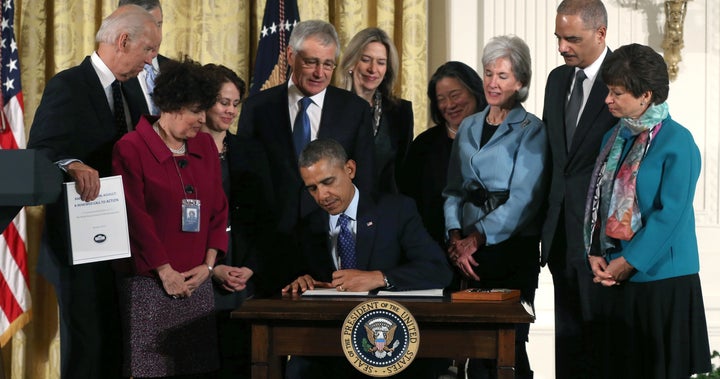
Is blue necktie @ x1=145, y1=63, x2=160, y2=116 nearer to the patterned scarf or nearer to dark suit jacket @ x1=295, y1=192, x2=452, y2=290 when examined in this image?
dark suit jacket @ x1=295, y1=192, x2=452, y2=290

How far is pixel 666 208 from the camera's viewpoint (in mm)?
3605

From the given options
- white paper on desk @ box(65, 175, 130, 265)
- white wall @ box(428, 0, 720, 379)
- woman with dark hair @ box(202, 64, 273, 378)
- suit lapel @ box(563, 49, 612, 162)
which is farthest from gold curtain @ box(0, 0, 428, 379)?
white paper on desk @ box(65, 175, 130, 265)

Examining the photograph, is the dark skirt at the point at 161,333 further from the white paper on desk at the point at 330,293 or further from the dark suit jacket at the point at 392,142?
the dark suit jacket at the point at 392,142

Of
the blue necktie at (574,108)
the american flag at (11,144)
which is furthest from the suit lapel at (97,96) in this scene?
the blue necktie at (574,108)

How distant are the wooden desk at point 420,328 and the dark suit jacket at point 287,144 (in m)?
0.93

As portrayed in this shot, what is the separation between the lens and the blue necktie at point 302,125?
171 inches

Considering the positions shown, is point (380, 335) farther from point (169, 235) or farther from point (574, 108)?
point (574, 108)

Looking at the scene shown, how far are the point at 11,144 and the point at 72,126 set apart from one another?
1613 mm

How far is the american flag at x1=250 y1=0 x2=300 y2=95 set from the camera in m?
5.15

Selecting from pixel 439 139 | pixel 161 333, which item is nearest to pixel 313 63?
pixel 439 139

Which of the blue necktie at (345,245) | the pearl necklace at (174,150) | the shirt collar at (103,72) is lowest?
the blue necktie at (345,245)

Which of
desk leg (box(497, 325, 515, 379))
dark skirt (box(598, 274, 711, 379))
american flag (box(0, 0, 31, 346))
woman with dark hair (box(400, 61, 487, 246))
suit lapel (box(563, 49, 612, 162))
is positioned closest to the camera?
desk leg (box(497, 325, 515, 379))

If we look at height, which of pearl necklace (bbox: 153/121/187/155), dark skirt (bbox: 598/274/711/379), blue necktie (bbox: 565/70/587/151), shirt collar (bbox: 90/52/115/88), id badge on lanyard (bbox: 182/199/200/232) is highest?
shirt collar (bbox: 90/52/115/88)

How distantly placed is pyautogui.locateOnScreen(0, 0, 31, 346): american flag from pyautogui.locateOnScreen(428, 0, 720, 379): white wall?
2523 millimetres
